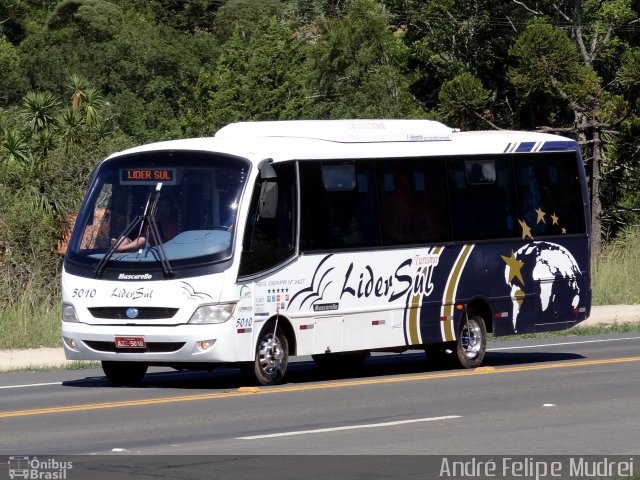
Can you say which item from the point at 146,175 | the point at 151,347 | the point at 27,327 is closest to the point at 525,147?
the point at 146,175

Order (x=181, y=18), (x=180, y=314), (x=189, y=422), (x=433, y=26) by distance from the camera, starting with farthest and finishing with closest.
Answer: (x=181, y=18), (x=433, y=26), (x=180, y=314), (x=189, y=422)

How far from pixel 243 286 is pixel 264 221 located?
80cm

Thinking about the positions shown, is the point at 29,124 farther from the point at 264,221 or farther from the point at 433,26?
the point at 264,221

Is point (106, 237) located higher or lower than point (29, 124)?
lower

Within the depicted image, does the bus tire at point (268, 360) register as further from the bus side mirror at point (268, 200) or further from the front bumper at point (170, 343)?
the bus side mirror at point (268, 200)

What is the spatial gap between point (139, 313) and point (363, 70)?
41.5m

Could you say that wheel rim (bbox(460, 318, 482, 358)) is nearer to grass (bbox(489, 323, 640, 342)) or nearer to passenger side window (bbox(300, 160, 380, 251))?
passenger side window (bbox(300, 160, 380, 251))

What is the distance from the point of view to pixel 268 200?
15.3 m

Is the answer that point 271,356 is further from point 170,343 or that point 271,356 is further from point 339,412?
point 339,412

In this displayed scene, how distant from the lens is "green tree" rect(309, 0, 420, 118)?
51.5 meters

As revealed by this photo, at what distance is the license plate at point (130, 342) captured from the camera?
48.3 feet

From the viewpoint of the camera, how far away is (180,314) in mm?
14711

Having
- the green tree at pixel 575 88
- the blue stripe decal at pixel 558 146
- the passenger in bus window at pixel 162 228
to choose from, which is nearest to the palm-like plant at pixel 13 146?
the green tree at pixel 575 88
